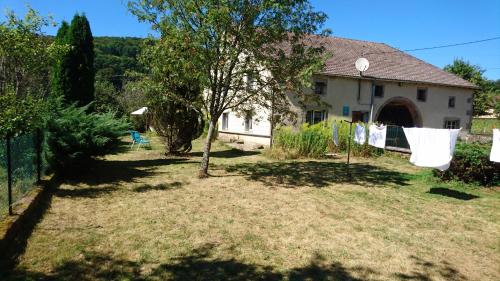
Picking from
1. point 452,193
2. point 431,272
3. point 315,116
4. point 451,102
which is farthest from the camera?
point 451,102

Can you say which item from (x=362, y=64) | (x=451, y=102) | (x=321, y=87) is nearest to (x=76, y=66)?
(x=321, y=87)

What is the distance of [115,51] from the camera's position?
209ft

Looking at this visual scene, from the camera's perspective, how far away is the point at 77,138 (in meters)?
8.83

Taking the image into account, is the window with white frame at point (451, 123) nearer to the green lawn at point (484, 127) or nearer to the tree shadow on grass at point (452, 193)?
the green lawn at point (484, 127)

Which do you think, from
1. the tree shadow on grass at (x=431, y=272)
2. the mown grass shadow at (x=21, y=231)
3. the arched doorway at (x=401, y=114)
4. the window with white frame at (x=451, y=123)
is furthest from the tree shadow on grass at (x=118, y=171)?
the window with white frame at (x=451, y=123)

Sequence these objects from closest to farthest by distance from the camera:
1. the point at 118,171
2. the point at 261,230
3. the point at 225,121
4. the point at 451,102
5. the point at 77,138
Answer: the point at 261,230 → the point at 77,138 → the point at 118,171 → the point at 225,121 → the point at 451,102

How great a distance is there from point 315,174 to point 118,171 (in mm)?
6116

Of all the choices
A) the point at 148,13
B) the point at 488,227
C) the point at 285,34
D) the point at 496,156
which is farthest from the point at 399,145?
the point at 148,13

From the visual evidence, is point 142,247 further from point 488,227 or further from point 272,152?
point 272,152

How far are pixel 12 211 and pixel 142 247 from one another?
2434 millimetres

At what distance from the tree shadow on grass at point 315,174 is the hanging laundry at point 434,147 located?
1441 mm

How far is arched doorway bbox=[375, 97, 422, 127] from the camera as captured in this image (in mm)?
25531

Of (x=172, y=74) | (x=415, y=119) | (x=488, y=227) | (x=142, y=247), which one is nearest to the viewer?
(x=142, y=247)

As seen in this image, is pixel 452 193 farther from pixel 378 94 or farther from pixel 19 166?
pixel 378 94
